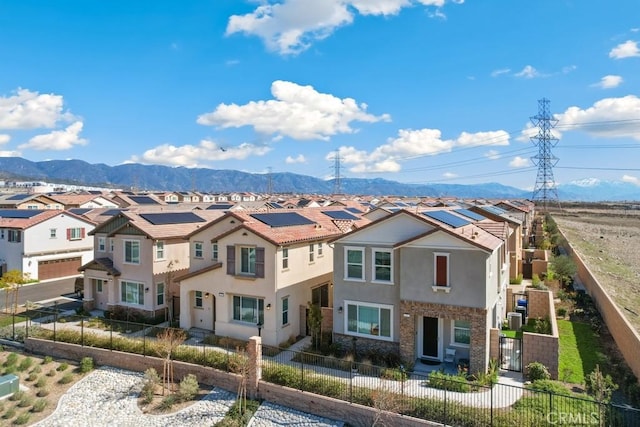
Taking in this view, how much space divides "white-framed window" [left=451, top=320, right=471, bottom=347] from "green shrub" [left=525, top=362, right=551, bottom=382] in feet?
8.02

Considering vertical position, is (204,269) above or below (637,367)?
above

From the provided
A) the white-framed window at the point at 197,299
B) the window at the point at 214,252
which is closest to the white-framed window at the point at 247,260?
the window at the point at 214,252

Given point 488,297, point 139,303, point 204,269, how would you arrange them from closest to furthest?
point 488,297 → point 204,269 → point 139,303

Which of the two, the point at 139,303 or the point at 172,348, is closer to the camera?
the point at 172,348

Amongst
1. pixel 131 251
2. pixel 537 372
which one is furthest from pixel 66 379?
pixel 537 372

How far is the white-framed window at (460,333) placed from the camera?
60.4 ft

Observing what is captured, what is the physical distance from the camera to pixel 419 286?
1838cm

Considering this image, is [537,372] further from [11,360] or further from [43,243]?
[43,243]

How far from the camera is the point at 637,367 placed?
15680 millimetres

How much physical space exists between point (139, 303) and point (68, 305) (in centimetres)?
731

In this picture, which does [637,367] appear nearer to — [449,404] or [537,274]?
[449,404]

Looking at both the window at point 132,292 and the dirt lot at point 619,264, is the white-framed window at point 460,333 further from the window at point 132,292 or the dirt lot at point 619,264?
the window at point 132,292

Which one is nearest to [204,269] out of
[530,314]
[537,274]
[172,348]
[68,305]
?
[172,348]

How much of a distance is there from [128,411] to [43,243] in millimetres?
26349
